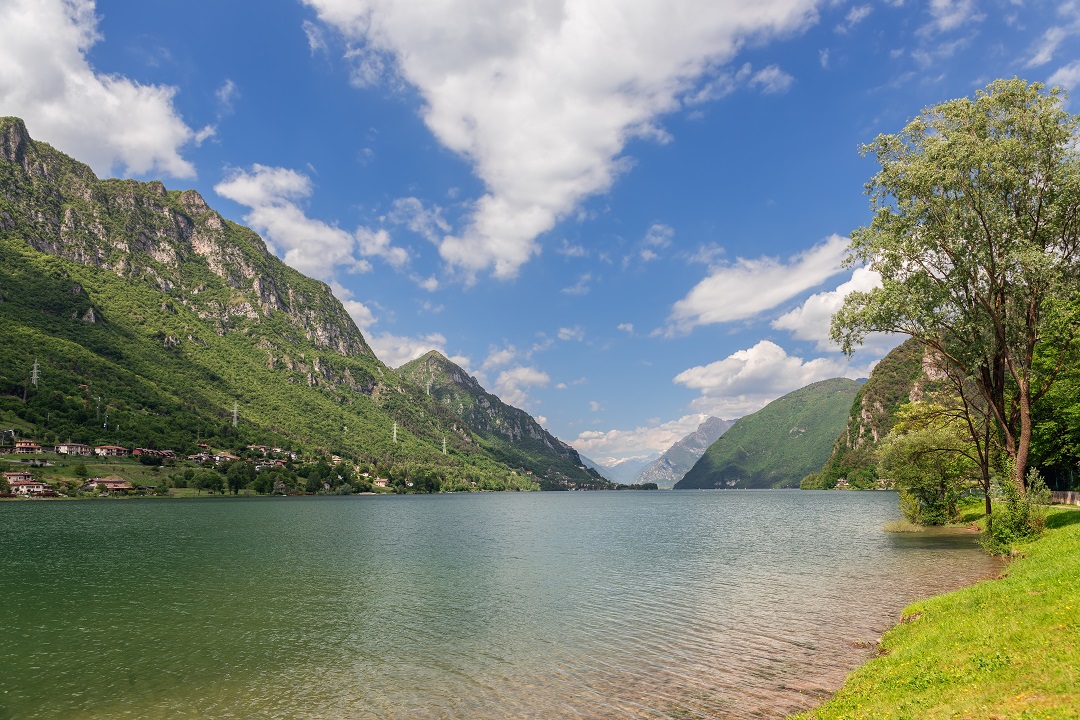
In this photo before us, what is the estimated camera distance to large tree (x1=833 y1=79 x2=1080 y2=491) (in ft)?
119

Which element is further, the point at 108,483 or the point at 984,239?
the point at 108,483

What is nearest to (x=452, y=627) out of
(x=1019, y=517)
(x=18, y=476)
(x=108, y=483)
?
(x=1019, y=517)

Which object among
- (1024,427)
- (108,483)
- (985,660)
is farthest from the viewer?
(108,483)

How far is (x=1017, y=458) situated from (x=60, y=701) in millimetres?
Result: 57041

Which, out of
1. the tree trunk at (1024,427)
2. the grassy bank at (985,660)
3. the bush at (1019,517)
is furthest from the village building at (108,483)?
the tree trunk at (1024,427)

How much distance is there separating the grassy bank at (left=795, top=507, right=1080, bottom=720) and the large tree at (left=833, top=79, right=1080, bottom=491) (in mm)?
18733

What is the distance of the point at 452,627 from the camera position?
32125 millimetres

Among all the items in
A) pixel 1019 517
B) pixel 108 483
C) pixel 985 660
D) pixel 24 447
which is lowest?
pixel 108 483

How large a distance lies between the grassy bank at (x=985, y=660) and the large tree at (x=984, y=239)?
18733 mm

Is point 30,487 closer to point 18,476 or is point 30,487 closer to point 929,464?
point 18,476

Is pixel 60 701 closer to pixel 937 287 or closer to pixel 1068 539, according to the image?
pixel 1068 539

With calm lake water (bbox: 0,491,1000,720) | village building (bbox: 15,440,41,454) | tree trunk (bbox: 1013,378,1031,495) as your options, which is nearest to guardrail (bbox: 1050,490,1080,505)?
calm lake water (bbox: 0,491,1000,720)

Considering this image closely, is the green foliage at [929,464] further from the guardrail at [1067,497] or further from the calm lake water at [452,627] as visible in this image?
the guardrail at [1067,497]

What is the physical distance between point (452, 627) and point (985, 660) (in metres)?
25.7
